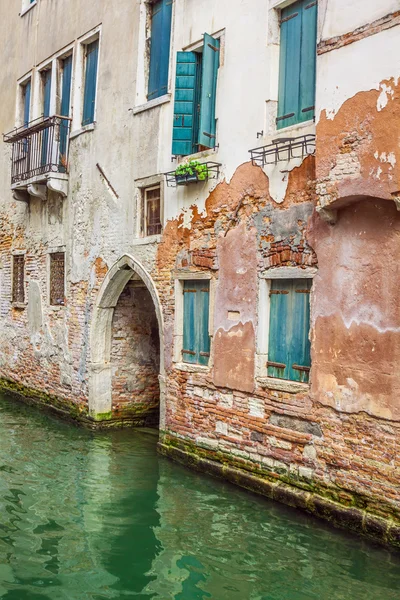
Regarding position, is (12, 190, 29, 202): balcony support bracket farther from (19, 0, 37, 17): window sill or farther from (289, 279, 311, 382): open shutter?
(289, 279, 311, 382): open shutter

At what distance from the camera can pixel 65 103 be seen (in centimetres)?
1153

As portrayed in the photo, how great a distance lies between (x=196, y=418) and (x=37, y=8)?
860 cm

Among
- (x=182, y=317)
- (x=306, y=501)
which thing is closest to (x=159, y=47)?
(x=182, y=317)

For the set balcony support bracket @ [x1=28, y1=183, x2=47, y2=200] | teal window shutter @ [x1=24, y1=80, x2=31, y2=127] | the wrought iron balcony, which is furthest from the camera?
teal window shutter @ [x1=24, y1=80, x2=31, y2=127]

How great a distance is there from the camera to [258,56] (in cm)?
732

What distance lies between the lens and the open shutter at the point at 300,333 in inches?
264

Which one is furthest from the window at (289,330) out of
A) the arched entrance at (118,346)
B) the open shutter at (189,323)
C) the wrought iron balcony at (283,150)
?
the arched entrance at (118,346)

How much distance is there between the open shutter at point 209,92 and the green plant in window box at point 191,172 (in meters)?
0.25

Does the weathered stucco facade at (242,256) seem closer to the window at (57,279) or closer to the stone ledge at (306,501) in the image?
the stone ledge at (306,501)

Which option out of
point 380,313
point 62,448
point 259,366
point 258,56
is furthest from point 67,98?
point 380,313

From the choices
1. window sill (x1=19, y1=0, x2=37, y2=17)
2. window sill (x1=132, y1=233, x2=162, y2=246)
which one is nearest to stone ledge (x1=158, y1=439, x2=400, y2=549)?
window sill (x1=132, y1=233, x2=162, y2=246)

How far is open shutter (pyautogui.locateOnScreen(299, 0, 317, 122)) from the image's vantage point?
6754mm

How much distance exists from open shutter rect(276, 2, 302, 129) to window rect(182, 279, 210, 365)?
2163 millimetres

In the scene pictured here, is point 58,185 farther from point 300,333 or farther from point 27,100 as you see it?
point 300,333
